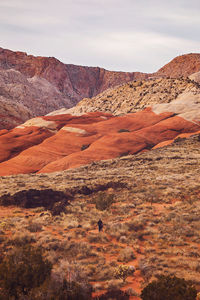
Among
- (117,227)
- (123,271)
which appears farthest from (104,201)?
(123,271)

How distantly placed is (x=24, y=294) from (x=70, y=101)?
144312 millimetres

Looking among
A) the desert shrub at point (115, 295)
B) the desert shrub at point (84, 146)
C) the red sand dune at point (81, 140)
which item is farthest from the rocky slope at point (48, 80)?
the desert shrub at point (115, 295)

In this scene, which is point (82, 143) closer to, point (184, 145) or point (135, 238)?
point (184, 145)

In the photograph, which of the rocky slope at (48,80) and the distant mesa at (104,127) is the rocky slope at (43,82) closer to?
the rocky slope at (48,80)

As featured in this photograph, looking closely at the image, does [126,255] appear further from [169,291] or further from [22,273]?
[22,273]

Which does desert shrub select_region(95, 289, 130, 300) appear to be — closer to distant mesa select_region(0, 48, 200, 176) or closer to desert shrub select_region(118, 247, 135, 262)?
desert shrub select_region(118, 247, 135, 262)

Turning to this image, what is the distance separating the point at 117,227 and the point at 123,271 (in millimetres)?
3570

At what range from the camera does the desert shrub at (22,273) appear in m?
6.24

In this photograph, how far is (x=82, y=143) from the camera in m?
34.8

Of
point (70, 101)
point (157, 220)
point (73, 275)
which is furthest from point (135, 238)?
point (70, 101)

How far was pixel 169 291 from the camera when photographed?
19.0 feet

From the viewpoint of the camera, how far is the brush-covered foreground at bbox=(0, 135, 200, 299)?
302 inches

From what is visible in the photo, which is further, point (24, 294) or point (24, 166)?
point (24, 166)

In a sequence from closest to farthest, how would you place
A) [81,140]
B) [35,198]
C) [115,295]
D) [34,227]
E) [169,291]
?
[169,291] → [115,295] → [34,227] → [35,198] → [81,140]
